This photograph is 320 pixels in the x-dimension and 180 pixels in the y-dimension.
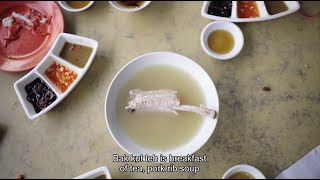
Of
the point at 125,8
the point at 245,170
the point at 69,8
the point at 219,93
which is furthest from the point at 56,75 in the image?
the point at 245,170

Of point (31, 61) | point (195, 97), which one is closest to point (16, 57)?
point (31, 61)

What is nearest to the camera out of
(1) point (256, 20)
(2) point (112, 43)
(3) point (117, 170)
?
(3) point (117, 170)

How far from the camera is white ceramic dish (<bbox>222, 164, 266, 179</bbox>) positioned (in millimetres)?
1373

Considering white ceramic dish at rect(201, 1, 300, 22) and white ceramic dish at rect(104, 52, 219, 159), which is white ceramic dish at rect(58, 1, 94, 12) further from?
white ceramic dish at rect(201, 1, 300, 22)

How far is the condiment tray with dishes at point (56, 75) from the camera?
1.55m

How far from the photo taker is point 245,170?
139cm

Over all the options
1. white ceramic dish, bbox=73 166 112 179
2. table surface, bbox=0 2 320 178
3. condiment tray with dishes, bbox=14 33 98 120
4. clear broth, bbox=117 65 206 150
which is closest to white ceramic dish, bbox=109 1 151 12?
table surface, bbox=0 2 320 178

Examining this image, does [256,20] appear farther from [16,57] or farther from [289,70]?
[16,57]

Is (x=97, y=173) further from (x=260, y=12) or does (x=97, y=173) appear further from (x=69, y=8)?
(x=260, y=12)

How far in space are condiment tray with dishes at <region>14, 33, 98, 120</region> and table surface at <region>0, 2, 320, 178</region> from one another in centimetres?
7

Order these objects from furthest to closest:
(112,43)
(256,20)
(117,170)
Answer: (112,43)
(256,20)
(117,170)

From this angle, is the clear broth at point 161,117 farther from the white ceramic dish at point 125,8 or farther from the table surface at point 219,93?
the white ceramic dish at point 125,8

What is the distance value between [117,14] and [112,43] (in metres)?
0.18

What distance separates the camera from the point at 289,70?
1.64 metres
